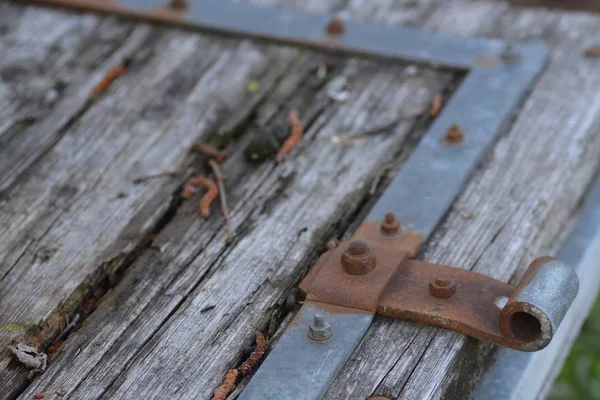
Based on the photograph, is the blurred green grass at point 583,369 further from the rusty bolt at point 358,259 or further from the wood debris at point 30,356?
the wood debris at point 30,356

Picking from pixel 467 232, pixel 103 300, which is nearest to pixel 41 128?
pixel 103 300

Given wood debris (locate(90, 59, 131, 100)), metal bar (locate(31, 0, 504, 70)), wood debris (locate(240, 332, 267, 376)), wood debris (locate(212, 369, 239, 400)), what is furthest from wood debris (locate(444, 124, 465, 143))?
wood debris (locate(90, 59, 131, 100))

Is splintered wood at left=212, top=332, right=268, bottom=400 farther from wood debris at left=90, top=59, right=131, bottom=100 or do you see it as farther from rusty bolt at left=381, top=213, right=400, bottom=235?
wood debris at left=90, top=59, right=131, bottom=100

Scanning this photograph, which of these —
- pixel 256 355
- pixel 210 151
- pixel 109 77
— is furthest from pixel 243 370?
pixel 109 77

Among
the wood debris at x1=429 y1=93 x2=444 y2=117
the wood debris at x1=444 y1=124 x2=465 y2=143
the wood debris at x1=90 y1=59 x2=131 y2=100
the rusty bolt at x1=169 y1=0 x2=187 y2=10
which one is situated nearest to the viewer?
the wood debris at x1=444 y1=124 x2=465 y2=143

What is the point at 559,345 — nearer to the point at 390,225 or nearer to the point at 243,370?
the point at 390,225

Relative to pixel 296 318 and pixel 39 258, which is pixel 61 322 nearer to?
pixel 39 258
